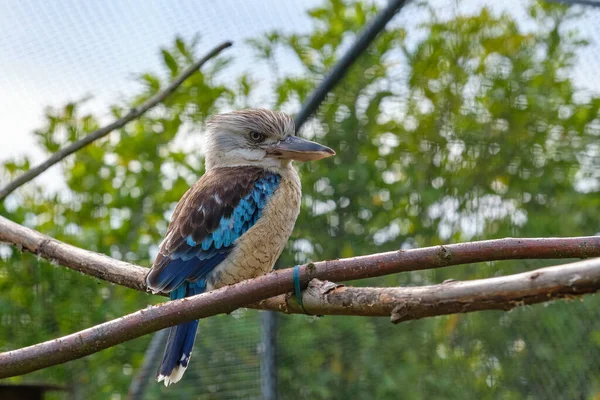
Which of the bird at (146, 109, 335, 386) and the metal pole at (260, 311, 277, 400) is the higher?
the bird at (146, 109, 335, 386)

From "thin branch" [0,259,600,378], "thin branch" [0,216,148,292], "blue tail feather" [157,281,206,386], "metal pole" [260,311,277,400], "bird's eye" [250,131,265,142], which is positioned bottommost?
"metal pole" [260,311,277,400]

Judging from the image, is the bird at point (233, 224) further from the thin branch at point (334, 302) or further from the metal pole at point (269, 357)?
the metal pole at point (269, 357)

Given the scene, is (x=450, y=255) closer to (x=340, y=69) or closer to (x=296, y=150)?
(x=296, y=150)

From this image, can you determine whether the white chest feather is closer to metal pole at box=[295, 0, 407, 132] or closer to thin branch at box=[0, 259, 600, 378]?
thin branch at box=[0, 259, 600, 378]

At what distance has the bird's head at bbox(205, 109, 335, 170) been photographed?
10.2ft

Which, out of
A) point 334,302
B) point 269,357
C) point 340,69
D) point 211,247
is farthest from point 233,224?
point 340,69

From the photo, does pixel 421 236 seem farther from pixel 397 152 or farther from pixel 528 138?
pixel 528 138

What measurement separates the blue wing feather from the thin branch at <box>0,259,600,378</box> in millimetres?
660

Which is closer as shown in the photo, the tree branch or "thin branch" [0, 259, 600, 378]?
"thin branch" [0, 259, 600, 378]

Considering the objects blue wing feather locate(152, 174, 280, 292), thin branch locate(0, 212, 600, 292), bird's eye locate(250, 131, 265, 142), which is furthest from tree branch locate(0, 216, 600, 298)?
bird's eye locate(250, 131, 265, 142)

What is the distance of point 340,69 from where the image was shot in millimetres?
4027

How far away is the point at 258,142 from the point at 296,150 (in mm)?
189

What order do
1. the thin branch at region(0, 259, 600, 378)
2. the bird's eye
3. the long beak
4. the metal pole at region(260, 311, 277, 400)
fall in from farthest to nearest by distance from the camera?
the metal pole at region(260, 311, 277, 400) < the bird's eye < the long beak < the thin branch at region(0, 259, 600, 378)

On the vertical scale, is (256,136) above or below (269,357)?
above
